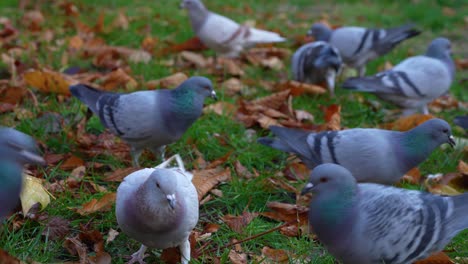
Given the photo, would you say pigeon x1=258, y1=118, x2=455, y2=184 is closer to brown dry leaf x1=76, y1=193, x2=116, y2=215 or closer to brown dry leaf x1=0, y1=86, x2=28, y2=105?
brown dry leaf x1=76, y1=193, x2=116, y2=215

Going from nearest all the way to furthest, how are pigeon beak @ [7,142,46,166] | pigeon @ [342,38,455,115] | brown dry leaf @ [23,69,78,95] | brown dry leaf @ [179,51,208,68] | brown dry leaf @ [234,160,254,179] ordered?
pigeon beak @ [7,142,46,166] → brown dry leaf @ [234,160,254,179] → brown dry leaf @ [23,69,78,95] → pigeon @ [342,38,455,115] → brown dry leaf @ [179,51,208,68]

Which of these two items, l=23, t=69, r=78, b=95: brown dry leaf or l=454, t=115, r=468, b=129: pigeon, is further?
l=23, t=69, r=78, b=95: brown dry leaf

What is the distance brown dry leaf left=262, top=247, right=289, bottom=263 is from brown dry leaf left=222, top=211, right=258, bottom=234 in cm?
26

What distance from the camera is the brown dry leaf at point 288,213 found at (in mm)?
3654

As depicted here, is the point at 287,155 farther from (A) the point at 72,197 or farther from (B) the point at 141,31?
(B) the point at 141,31

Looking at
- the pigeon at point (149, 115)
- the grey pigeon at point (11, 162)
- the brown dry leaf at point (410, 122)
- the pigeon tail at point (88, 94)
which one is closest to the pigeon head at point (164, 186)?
the grey pigeon at point (11, 162)

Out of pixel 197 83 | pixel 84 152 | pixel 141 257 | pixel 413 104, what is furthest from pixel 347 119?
pixel 141 257

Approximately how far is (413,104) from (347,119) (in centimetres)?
62

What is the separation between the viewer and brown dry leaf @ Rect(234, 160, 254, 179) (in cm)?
423

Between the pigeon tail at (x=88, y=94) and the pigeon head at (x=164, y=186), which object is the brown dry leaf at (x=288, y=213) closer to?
the pigeon head at (x=164, y=186)

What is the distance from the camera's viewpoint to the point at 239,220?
3.57m

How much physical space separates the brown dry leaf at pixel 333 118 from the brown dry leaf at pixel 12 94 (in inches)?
102

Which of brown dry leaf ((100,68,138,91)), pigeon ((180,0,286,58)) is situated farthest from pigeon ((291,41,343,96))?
brown dry leaf ((100,68,138,91))

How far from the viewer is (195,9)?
7.16m
